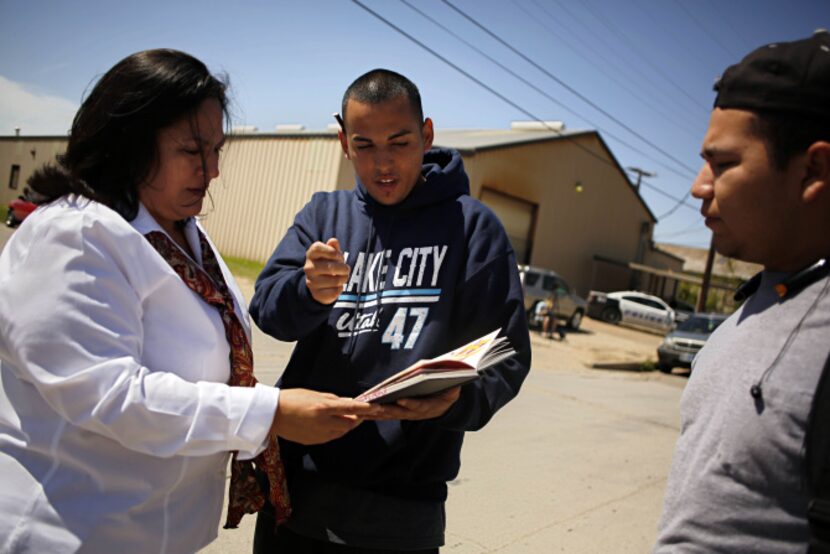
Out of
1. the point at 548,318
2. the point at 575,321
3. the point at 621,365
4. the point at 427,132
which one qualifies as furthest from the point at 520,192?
the point at 427,132

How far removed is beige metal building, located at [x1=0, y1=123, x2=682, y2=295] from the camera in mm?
21844

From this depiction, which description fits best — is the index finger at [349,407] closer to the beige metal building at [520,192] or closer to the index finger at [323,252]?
the index finger at [323,252]

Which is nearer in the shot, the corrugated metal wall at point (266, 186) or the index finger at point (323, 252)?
the index finger at point (323, 252)

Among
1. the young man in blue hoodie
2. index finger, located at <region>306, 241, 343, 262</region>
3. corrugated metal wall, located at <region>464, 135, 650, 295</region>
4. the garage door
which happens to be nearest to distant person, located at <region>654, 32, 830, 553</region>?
the young man in blue hoodie

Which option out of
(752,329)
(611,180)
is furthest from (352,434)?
(611,180)

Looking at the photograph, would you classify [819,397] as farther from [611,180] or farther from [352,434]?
[611,180]

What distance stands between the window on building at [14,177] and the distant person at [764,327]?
150 feet

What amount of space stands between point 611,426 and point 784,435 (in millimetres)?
7150

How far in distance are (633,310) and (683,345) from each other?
39.4 feet

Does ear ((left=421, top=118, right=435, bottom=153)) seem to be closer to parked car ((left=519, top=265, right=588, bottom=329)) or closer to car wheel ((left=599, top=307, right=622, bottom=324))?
parked car ((left=519, top=265, right=588, bottom=329))

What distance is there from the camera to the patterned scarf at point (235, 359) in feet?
5.17

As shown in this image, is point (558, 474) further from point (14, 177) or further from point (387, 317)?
point (14, 177)

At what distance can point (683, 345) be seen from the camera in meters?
15.9

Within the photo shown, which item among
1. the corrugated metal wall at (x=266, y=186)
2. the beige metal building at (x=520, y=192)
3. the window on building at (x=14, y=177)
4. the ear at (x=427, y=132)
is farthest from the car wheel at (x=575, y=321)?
the window on building at (x=14, y=177)
